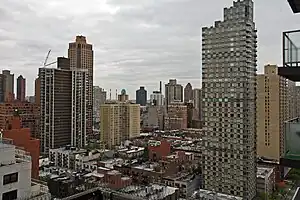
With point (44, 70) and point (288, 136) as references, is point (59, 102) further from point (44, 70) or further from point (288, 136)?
point (288, 136)

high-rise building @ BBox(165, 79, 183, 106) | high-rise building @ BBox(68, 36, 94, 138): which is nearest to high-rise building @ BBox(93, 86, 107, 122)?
high-rise building @ BBox(68, 36, 94, 138)

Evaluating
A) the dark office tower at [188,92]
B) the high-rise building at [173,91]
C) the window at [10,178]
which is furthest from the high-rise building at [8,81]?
the window at [10,178]

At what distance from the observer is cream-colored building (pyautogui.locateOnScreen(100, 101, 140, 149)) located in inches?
1155

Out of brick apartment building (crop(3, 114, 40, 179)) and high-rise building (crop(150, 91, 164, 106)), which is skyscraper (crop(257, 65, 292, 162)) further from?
high-rise building (crop(150, 91, 164, 106))

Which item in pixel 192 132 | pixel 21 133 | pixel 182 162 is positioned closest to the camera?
pixel 21 133

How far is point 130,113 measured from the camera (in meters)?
31.9

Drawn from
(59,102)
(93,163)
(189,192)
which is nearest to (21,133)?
(189,192)

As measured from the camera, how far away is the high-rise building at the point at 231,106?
13.9 meters

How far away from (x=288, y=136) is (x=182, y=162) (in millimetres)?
17584

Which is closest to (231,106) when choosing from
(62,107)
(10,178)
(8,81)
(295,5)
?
(10,178)

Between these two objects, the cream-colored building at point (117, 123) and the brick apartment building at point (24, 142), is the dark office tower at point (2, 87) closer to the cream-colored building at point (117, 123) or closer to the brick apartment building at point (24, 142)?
the cream-colored building at point (117, 123)

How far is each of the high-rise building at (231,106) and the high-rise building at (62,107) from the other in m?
14.8

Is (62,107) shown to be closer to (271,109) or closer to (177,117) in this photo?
(271,109)

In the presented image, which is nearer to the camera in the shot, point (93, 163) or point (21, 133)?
point (21, 133)
